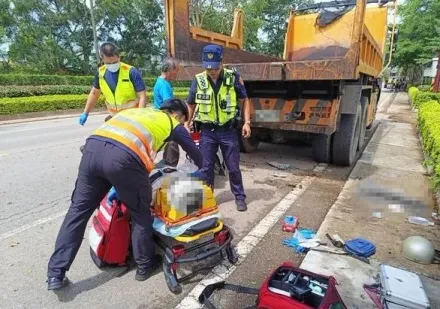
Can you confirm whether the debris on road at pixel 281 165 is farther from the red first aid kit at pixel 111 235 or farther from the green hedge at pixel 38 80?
the green hedge at pixel 38 80

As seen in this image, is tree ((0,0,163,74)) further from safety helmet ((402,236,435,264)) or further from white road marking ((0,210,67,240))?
safety helmet ((402,236,435,264))

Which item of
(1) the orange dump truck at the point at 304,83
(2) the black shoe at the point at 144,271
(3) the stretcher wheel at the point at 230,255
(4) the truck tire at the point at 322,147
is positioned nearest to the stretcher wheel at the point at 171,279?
(2) the black shoe at the point at 144,271

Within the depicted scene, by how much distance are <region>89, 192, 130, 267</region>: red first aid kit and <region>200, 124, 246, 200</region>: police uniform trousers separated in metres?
1.25

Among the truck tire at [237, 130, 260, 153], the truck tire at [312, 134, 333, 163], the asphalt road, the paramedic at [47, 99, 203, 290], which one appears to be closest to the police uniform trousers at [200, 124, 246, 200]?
the asphalt road

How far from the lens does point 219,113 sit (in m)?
3.48

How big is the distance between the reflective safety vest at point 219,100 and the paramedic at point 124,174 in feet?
3.54

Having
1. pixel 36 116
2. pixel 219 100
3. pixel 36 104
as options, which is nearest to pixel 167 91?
Result: pixel 219 100

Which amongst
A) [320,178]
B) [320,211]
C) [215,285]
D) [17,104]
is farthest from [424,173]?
[17,104]

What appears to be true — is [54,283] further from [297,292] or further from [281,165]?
[281,165]

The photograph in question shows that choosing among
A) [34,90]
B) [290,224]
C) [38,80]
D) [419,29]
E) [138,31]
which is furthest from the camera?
[138,31]

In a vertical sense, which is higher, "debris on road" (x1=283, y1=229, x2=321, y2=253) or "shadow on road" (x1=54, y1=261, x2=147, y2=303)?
"debris on road" (x1=283, y1=229, x2=321, y2=253)

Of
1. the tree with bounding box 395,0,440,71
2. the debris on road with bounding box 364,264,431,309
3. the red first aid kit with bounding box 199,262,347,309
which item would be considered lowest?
the debris on road with bounding box 364,264,431,309

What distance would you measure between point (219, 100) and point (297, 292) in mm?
2166

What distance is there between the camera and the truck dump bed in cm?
385
